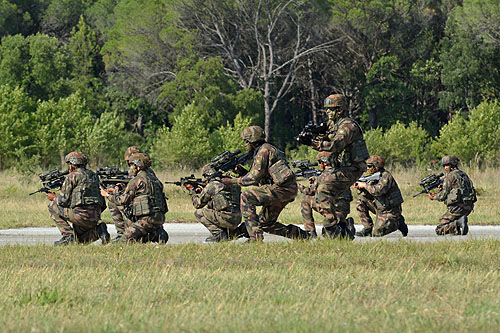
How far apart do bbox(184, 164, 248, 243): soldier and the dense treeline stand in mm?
24723

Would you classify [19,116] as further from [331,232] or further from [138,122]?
[331,232]

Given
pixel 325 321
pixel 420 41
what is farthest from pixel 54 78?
pixel 325 321

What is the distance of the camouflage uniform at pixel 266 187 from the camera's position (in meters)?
11.4

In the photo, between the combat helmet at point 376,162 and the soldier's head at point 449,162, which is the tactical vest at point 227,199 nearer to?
the combat helmet at point 376,162

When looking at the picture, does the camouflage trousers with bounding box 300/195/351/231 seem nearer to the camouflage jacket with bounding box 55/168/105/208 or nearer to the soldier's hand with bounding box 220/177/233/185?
the soldier's hand with bounding box 220/177/233/185

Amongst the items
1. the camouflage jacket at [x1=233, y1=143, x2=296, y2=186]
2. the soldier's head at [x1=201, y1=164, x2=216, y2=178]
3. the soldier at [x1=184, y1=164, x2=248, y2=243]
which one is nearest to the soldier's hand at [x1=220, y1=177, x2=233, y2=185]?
the camouflage jacket at [x1=233, y1=143, x2=296, y2=186]

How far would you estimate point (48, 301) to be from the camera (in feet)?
24.7

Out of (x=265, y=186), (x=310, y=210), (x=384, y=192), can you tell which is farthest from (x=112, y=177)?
(x=384, y=192)

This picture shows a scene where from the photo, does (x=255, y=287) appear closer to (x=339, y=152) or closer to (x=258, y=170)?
(x=258, y=170)

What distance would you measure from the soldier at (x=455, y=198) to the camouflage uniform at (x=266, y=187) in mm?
3377

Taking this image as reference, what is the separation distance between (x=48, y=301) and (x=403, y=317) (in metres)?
2.93

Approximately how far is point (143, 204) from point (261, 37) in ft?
117

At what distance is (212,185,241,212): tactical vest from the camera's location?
1228 cm

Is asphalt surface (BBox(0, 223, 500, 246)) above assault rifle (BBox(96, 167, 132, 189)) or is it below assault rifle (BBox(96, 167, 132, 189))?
below
